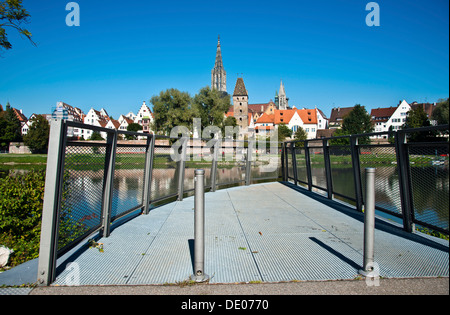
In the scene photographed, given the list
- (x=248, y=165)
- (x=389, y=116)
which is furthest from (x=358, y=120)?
(x=248, y=165)

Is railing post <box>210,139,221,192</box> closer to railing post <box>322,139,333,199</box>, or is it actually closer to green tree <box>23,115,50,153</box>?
railing post <box>322,139,333,199</box>

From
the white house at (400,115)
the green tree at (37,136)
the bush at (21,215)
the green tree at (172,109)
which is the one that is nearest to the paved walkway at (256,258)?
the bush at (21,215)

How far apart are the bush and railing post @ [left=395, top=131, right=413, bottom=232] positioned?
5.47 meters

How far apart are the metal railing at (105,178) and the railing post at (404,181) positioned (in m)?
4.07

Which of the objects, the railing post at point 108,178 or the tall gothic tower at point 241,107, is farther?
the tall gothic tower at point 241,107

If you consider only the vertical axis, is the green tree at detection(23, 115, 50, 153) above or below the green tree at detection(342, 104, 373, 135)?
below

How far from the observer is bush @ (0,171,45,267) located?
4531 mm

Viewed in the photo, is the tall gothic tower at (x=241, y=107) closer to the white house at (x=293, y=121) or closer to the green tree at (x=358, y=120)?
the white house at (x=293, y=121)

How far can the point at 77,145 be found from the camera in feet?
11.0

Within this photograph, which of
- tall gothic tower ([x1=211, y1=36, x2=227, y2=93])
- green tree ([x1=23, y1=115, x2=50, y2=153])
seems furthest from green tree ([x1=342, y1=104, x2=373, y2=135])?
tall gothic tower ([x1=211, y1=36, x2=227, y2=93])

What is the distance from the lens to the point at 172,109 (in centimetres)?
5253

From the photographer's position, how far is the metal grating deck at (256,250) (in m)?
2.96
